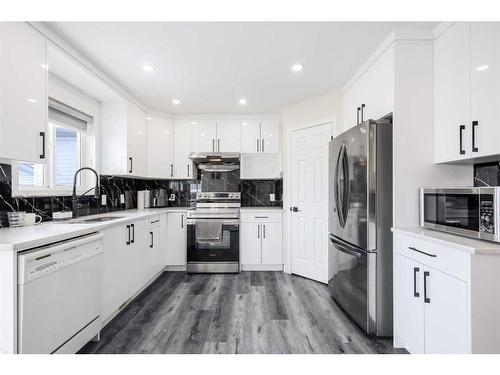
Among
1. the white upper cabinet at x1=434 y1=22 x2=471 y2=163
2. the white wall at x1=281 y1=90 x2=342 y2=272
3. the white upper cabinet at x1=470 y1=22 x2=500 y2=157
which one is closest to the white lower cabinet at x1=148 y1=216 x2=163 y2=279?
the white wall at x1=281 y1=90 x2=342 y2=272

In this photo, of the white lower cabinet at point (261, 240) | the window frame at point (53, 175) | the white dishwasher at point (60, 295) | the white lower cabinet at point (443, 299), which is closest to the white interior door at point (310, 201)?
the white lower cabinet at point (261, 240)

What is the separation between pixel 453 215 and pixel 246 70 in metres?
2.05

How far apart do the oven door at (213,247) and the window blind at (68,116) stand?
1728mm

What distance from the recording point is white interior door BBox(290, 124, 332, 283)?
2996mm

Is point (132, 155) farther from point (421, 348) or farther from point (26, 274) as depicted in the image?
point (421, 348)

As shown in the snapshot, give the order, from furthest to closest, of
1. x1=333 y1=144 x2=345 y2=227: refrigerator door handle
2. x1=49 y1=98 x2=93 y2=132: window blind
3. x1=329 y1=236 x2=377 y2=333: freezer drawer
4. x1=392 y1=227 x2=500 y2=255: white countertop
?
x1=49 y1=98 x2=93 y2=132: window blind → x1=333 y1=144 x2=345 y2=227: refrigerator door handle → x1=329 y1=236 x2=377 y2=333: freezer drawer → x1=392 y1=227 x2=500 y2=255: white countertop

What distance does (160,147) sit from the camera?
3668 mm

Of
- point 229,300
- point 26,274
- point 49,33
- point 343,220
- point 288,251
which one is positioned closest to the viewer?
point 26,274

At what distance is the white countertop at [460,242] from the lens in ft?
3.76

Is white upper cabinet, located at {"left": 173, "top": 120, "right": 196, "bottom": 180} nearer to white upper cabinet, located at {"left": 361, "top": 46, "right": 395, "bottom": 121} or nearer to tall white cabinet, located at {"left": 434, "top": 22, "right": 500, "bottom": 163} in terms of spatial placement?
white upper cabinet, located at {"left": 361, "top": 46, "right": 395, "bottom": 121}

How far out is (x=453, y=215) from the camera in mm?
1479

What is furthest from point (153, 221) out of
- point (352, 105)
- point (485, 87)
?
point (485, 87)

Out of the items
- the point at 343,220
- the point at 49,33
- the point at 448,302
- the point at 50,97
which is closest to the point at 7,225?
the point at 50,97

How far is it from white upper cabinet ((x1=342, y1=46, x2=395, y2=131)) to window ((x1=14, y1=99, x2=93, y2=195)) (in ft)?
9.74
